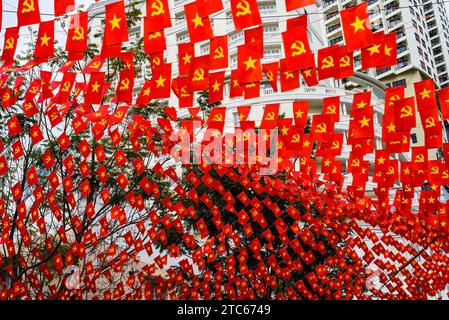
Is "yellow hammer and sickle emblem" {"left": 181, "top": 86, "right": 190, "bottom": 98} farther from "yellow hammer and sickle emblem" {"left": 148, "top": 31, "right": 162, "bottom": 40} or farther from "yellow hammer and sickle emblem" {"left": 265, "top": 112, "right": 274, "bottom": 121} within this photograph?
"yellow hammer and sickle emblem" {"left": 265, "top": 112, "right": 274, "bottom": 121}

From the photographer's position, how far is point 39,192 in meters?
8.01

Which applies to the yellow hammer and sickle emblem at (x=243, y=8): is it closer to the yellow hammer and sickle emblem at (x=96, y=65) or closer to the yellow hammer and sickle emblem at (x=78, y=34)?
the yellow hammer and sickle emblem at (x=78, y=34)

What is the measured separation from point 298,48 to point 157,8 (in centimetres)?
155

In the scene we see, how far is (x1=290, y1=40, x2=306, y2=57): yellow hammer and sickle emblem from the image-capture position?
4.43 metres

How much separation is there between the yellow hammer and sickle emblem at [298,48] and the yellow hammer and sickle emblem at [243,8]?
67cm

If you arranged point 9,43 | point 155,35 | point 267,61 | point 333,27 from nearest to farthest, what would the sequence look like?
1. point 155,35
2. point 9,43
3. point 267,61
4. point 333,27

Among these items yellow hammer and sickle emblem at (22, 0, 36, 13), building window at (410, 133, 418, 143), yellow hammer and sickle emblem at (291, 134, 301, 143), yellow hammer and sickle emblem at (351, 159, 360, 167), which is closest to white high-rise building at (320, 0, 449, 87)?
building window at (410, 133, 418, 143)

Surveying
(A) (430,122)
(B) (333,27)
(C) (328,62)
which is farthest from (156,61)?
(B) (333,27)

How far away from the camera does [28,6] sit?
3.99 m

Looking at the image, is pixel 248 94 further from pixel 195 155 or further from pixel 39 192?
pixel 39 192

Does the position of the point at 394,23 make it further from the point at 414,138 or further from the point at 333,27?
the point at 414,138

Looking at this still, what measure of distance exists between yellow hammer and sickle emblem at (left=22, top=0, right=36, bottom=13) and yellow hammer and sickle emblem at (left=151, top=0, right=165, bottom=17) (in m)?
1.16

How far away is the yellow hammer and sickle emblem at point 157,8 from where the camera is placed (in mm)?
4141

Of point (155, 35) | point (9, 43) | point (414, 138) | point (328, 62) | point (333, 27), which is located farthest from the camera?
point (333, 27)
